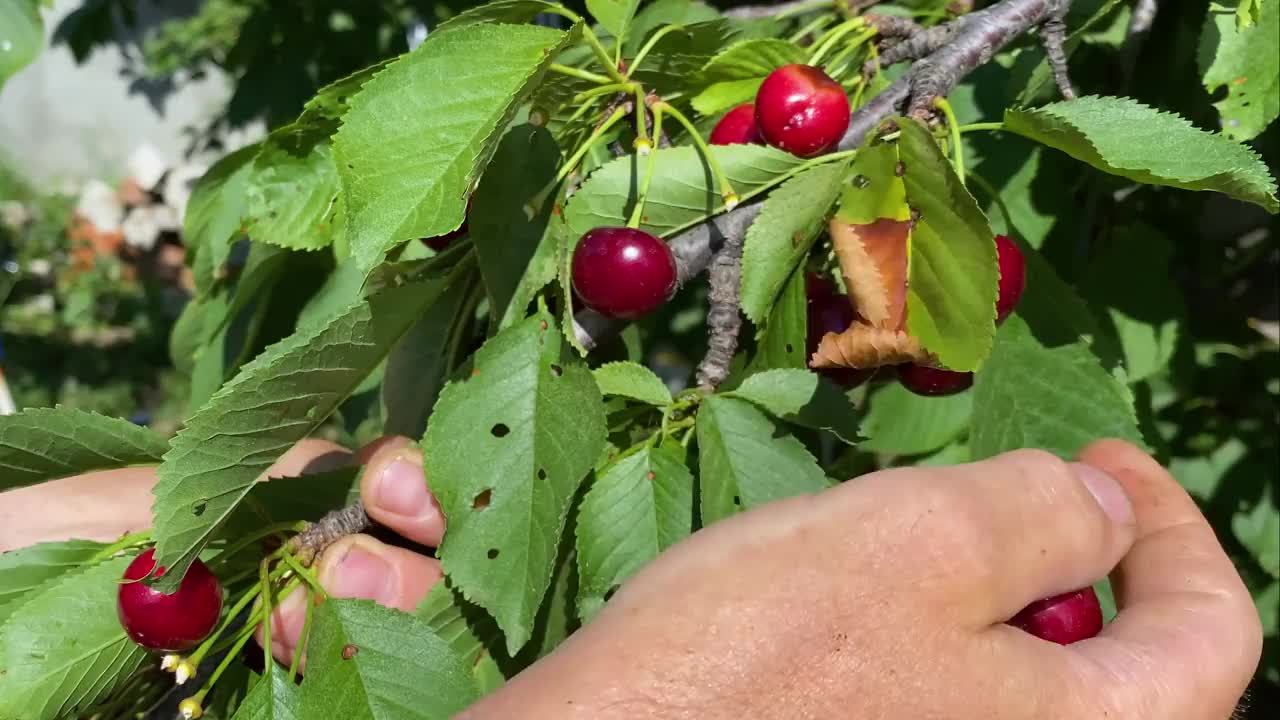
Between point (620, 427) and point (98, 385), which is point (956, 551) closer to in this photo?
point (620, 427)

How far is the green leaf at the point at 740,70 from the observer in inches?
50.0

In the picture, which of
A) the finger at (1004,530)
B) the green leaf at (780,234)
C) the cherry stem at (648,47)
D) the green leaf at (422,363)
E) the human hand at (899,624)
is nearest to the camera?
the human hand at (899,624)

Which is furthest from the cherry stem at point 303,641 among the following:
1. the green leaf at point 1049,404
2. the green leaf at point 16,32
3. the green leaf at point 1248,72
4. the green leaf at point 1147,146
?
the green leaf at point 1248,72

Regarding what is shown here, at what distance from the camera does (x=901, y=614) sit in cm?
96

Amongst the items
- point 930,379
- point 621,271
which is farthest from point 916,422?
point 621,271

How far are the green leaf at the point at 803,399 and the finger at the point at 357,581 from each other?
0.52 metres

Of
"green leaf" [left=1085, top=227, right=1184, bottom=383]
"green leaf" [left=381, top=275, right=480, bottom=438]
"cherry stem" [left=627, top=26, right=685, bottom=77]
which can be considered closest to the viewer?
"cherry stem" [left=627, top=26, right=685, bottom=77]

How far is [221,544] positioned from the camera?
3.91ft

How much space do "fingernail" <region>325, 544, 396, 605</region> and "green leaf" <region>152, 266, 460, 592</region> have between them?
20cm

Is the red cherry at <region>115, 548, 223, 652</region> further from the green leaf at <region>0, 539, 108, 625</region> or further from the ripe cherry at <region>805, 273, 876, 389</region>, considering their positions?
the ripe cherry at <region>805, 273, 876, 389</region>

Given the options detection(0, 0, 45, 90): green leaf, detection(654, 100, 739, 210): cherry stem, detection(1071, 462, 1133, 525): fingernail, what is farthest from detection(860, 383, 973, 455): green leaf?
detection(0, 0, 45, 90): green leaf

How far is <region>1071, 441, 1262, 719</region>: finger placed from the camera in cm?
107

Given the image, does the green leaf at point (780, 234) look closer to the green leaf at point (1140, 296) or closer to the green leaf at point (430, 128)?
the green leaf at point (430, 128)

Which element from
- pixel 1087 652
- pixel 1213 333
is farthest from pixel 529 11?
pixel 1213 333
